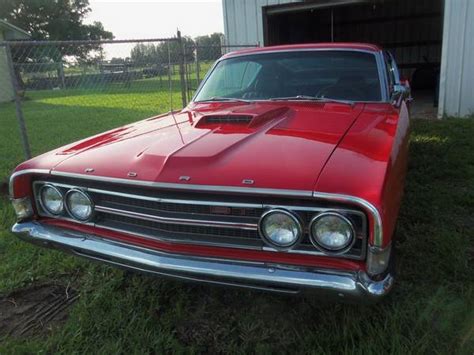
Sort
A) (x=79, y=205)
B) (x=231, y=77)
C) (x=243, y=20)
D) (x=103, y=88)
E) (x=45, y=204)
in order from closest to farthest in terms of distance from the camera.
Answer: (x=79, y=205) < (x=45, y=204) < (x=231, y=77) < (x=243, y=20) < (x=103, y=88)

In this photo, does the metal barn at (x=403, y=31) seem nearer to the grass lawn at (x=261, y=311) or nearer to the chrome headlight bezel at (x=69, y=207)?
the grass lawn at (x=261, y=311)

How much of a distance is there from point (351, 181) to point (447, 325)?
3.51ft

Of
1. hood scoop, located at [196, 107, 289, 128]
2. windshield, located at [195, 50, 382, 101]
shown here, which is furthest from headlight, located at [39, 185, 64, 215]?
windshield, located at [195, 50, 382, 101]

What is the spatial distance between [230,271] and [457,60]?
282 inches

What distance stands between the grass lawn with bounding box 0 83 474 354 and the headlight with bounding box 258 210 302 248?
2.06 ft

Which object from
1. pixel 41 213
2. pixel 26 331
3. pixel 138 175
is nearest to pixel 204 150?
pixel 138 175

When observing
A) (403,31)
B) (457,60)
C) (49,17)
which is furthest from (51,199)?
(49,17)

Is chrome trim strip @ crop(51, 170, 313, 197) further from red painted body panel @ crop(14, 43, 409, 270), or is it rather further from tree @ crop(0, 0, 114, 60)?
tree @ crop(0, 0, 114, 60)

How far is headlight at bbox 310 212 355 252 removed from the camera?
1825 millimetres

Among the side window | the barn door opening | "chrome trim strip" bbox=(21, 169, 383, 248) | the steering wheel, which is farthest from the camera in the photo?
the barn door opening

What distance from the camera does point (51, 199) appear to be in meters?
2.50

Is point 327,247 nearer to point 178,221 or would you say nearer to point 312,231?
point 312,231

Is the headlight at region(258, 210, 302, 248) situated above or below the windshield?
below

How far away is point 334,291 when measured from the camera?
1812 mm
